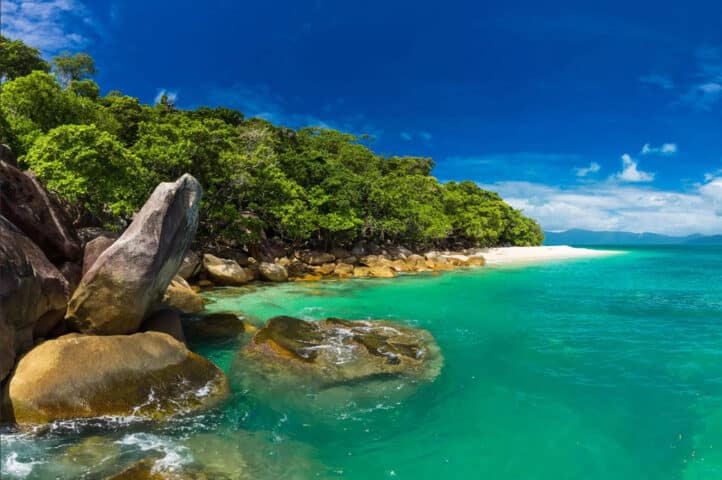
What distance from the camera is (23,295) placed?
7.67 m

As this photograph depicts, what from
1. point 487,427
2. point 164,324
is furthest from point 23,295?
point 487,427

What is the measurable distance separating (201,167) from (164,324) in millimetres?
15065

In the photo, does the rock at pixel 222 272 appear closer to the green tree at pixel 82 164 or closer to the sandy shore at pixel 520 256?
the green tree at pixel 82 164

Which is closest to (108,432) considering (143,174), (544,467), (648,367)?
(544,467)

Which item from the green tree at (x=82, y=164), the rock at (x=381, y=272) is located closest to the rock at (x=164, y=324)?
the green tree at (x=82, y=164)

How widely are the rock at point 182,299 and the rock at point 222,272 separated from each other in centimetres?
763

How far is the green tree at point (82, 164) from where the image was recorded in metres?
14.6

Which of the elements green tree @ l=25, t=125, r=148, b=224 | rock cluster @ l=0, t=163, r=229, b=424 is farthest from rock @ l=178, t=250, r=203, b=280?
rock cluster @ l=0, t=163, r=229, b=424

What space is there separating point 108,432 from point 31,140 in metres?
17.2

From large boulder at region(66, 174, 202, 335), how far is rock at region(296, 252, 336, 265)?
22.7m

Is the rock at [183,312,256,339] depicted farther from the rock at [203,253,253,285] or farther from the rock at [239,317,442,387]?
the rock at [203,253,253,285]

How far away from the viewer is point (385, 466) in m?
6.32

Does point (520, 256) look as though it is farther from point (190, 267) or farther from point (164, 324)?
point (164, 324)

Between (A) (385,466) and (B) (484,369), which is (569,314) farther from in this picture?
(A) (385,466)
